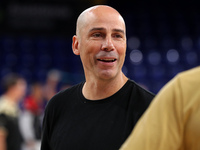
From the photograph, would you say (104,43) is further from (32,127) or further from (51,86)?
(51,86)

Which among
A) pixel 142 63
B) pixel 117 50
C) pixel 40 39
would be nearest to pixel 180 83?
pixel 117 50

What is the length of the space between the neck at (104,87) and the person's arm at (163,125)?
0.77 m

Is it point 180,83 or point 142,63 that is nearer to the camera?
point 180,83

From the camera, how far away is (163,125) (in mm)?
780

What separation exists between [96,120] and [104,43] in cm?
38

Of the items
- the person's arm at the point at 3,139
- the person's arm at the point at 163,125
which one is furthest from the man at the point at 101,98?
the person's arm at the point at 3,139

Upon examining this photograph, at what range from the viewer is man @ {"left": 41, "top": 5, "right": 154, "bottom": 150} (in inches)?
57.6

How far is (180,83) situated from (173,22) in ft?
34.3

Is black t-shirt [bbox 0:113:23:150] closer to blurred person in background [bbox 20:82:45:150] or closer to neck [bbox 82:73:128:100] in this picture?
blurred person in background [bbox 20:82:45:150]

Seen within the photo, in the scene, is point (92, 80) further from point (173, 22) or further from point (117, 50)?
point (173, 22)

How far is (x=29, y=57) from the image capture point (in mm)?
9930

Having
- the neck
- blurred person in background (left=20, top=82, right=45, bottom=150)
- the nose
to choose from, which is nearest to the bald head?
the nose

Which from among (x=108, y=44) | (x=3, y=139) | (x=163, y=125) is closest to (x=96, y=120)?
(x=108, y=44)

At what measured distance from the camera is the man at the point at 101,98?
1462mm
